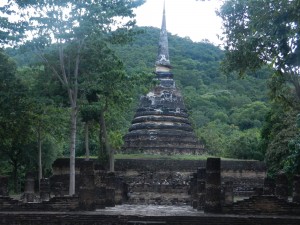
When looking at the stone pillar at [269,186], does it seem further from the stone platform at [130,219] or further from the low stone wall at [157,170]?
the stone platform at [130,219]

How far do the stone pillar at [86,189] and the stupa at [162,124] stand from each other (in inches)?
491

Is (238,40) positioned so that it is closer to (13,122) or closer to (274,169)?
(13,122)

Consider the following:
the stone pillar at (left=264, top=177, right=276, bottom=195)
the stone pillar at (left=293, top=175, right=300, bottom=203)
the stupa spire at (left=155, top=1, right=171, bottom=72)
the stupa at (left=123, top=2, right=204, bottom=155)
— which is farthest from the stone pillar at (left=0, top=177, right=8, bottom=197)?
the stupa spire at (left=155, top=1, right=171, bottom=72)

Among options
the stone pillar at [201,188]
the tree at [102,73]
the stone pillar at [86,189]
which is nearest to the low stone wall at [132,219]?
the stone pillar at [86,189]

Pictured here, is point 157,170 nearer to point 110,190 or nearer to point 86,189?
point 110,190

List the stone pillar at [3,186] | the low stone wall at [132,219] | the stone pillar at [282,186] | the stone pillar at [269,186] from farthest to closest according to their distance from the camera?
the stone pillar at [269,186], the stone pillar at [282,186], the stone pillar at [3,186], the low stone wall at [132,219]

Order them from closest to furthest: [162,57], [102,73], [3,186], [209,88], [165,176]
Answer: [3,186]
[102,73]
[165,176]
[162,57]
[209,88]

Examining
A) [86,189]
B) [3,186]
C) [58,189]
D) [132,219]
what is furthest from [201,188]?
[58,189]

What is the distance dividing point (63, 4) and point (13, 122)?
20.5ft

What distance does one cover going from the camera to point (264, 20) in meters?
12.6

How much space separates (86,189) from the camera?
16.4m

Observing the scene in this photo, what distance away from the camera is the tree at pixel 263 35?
11102mm

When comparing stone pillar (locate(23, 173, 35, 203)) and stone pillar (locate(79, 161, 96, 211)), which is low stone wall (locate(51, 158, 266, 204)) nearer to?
stone pillar (locate(23, 173, 35, 203))

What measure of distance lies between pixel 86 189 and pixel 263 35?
7339 millimetres
